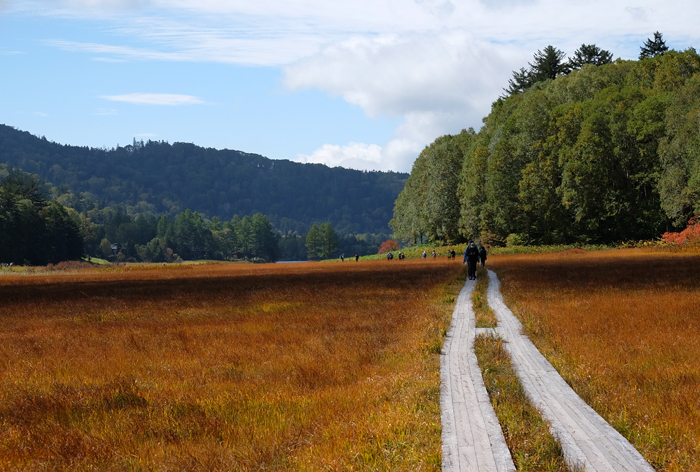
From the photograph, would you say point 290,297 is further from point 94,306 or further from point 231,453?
point 231,453

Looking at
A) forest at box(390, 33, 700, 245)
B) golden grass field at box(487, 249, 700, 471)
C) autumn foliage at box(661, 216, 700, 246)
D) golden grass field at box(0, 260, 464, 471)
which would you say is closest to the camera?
golden grass field at box(0, 260, 464, 471)

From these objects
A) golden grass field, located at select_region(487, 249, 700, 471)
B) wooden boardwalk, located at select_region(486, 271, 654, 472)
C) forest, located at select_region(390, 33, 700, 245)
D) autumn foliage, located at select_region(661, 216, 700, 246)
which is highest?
forest, located at select_region(390, 33, 700, 245)

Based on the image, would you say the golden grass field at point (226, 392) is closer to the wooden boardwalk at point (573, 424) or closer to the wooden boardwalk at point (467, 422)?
the wooden boardwalk at point (467, 422)

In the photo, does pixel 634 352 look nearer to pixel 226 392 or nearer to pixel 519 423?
pixel 519 423

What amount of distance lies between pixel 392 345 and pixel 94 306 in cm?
1489

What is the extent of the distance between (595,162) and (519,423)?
6691 cm

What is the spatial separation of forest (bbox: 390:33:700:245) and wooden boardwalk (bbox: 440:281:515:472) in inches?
2137

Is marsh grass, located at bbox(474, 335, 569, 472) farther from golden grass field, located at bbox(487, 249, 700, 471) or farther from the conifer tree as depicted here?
the conifer tree

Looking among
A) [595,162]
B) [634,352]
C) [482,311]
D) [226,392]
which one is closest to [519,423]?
[226,392]

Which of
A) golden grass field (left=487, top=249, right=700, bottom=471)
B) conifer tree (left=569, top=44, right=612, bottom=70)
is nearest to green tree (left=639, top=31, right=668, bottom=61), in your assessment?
conifer tree (left=569, top=44, right=612, bottom=70)

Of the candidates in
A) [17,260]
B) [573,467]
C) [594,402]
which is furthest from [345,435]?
[17,260]

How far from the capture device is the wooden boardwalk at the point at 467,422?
505cm

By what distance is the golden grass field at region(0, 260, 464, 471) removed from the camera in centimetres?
589

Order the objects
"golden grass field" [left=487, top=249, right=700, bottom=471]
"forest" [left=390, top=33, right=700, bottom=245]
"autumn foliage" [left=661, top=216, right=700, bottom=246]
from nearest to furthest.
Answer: "golden grass field" [left=487, top=249, right=700, bottom=471], "autumn foliage" [left=661, top=216, right=700, bottom=246], "forest" [left=390, top=33, right=700, bottom=245]
